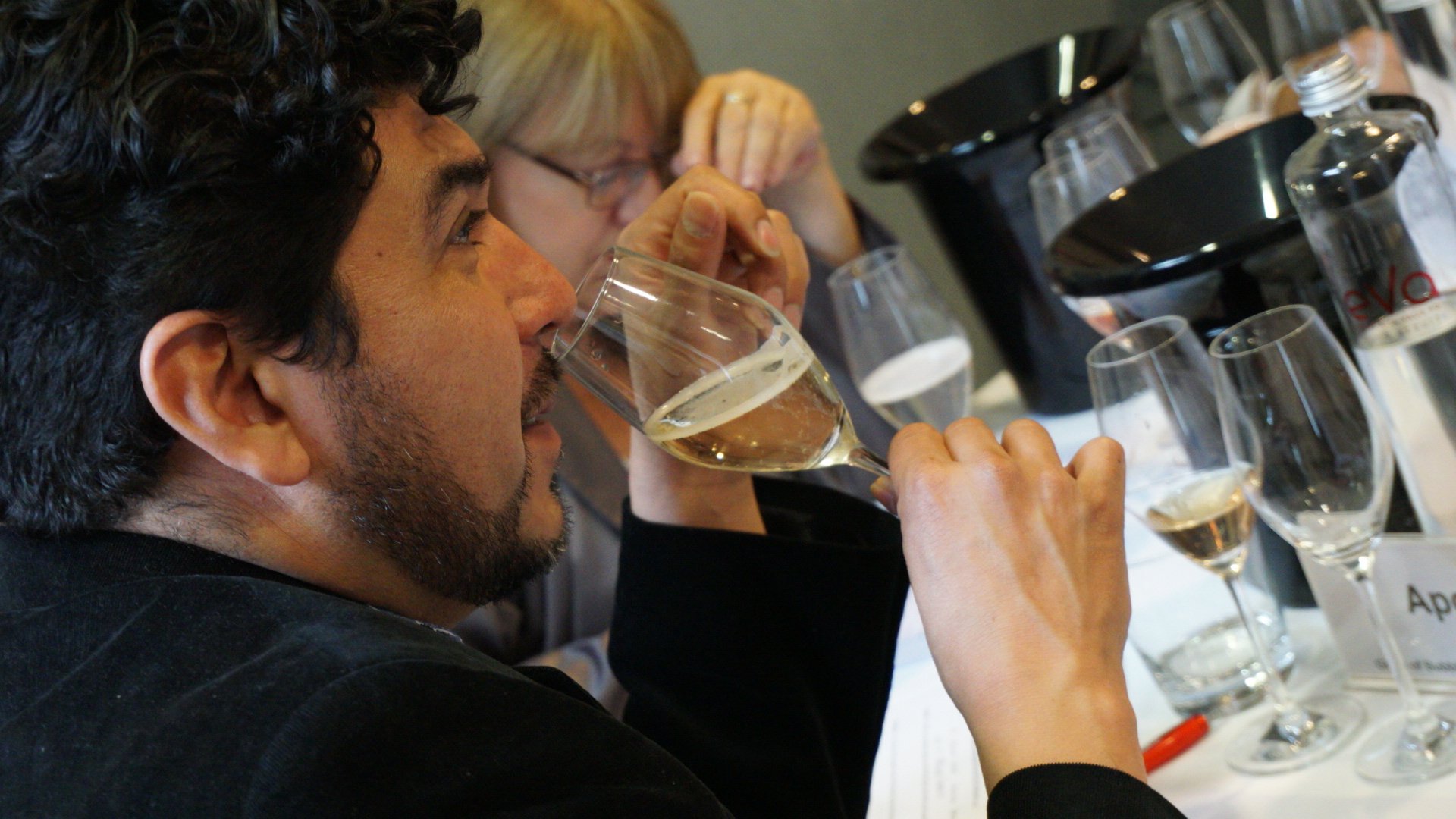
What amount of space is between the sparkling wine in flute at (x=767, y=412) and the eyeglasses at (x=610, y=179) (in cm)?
83

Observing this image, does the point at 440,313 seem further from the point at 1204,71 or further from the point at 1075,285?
the point at 1204,71

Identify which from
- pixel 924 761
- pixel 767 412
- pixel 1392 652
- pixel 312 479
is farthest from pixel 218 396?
pixel 1392 652

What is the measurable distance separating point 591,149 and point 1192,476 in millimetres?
949

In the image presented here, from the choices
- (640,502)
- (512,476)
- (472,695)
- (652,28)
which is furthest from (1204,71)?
(472,695)

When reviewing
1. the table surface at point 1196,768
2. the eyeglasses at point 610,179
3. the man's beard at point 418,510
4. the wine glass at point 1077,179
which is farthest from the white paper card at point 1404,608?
the eyeglasses at point 610,179

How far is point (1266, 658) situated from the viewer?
76cm

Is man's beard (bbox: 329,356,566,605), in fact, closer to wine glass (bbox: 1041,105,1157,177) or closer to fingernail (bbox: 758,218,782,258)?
fingernail (bbox: 758,218,782,258)

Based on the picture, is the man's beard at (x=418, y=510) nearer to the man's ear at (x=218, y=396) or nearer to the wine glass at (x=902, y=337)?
the man's ear at (x=218, y=396)

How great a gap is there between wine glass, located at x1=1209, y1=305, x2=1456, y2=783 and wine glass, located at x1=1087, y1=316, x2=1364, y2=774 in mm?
37

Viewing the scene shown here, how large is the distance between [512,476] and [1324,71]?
A: 1.80 feet

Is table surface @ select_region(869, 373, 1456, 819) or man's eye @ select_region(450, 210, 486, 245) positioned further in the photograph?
man's eye @ select_region(450, 210, 486, 245)

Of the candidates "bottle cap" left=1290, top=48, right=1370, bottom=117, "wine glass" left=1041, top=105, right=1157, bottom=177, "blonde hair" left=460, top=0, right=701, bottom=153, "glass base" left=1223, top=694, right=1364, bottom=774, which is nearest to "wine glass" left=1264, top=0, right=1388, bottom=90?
"wine glass" left=1041, top=105, right=1157, bottom=177

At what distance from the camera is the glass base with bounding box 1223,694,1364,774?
0.75m

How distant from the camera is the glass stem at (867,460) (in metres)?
0.75
